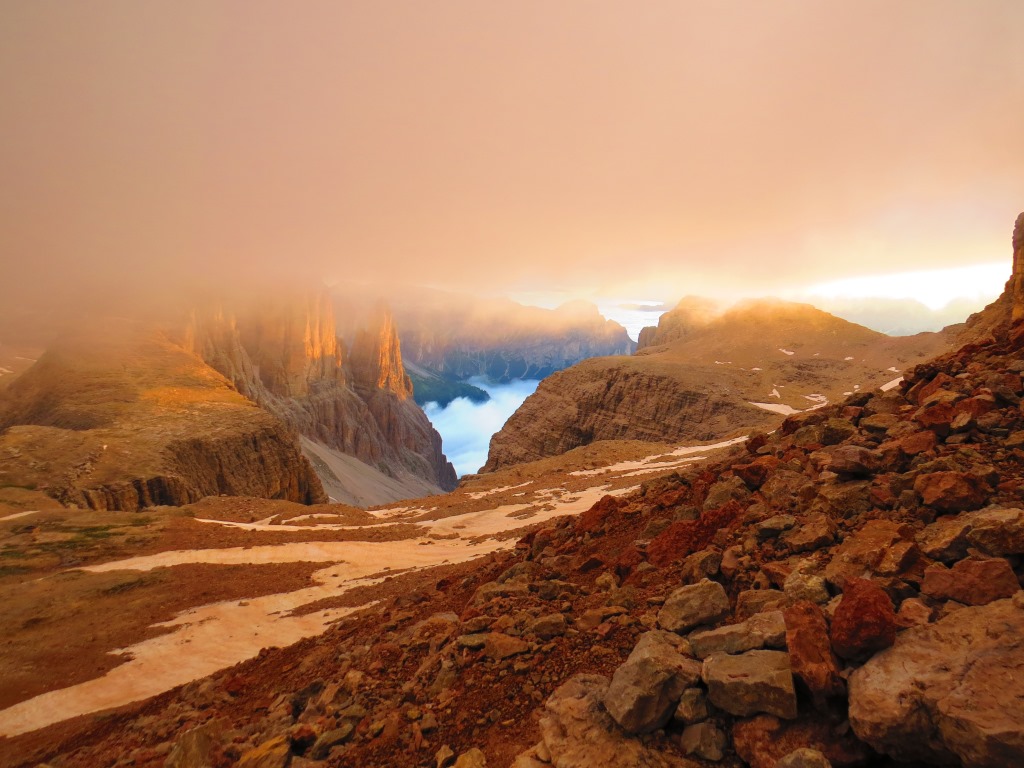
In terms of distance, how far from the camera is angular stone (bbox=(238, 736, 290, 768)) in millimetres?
5191

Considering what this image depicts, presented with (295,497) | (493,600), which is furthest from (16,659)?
(295,497)

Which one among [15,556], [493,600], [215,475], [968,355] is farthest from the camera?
[215,475]

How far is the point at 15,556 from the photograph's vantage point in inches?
832

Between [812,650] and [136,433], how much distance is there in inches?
2148

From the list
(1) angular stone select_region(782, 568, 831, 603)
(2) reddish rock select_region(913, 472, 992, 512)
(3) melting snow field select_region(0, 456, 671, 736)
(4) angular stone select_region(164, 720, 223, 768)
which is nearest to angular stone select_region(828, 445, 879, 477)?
(2) reddish rock select_region(913, 472, 992, 512)

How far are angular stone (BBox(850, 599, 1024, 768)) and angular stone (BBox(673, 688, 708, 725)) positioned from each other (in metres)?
1.06

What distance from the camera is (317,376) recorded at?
144 m

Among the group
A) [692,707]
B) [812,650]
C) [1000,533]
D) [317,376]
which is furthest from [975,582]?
[317,376]

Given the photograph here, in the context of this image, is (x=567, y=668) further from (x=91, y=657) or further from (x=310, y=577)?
(x=310, y=577)

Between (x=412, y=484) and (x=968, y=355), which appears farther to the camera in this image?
(x=412, y=484)

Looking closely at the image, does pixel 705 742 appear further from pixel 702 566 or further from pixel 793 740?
pixel 702 566

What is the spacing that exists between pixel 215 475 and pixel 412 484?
11296 cm

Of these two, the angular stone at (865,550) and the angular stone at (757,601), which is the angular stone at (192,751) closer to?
the angular stone at (757,601)

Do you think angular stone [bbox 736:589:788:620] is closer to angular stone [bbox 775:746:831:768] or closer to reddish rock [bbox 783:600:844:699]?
reddish rock [bbox 783:600:844:699]
